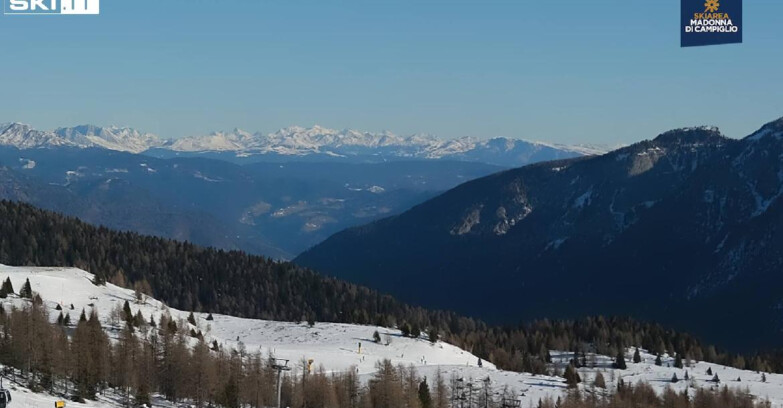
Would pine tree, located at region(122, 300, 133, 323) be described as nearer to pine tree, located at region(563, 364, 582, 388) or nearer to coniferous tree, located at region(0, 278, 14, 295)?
coniferous tree, located at region(0, 278, 14, 295)

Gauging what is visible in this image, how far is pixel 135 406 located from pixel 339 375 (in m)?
53.3

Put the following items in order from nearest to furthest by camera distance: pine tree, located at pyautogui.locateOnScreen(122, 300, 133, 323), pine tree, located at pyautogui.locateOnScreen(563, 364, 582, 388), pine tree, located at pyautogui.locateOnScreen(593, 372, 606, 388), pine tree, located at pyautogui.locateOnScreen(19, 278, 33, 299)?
pine tree, located at pyautogui.locateOnScreen(563, 364, 582, 388) < pine tree, located at pyautogui.locateOnScreen(122, 300, 133, 323) < pine tree, located at pyautogui.locateOnScreen(593, 372, 606, 388) < pine tree, located at pyautogui.locateOnScreen(19, 278, 33, 299)

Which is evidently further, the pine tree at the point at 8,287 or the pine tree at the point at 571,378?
the pine tree at the point at 8,287

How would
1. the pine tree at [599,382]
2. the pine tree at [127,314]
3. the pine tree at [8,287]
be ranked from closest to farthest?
the pine tree at [127,314]
the pine tree at [599,382]
the pine tree at [8,287]

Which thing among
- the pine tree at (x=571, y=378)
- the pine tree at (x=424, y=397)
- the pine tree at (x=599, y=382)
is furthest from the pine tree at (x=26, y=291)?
the pine tree at (x=599, y=382)

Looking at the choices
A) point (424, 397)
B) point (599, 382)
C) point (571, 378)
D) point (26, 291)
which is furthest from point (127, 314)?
point (599, 382)

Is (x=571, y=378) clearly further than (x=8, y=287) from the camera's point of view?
No

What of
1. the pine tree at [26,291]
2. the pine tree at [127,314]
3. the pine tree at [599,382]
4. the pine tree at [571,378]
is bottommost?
the pine tree at [599,382]

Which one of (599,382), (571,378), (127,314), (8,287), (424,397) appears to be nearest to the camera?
(424,397)

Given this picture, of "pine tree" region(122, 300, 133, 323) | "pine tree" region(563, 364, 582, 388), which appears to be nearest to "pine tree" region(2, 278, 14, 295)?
"pine tree" region(122, 300, 133, 323)

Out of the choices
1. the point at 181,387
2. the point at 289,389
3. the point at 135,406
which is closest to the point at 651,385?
the point at 289,389

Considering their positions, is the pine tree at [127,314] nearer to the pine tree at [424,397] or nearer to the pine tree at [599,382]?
the pine tree at [424,397]

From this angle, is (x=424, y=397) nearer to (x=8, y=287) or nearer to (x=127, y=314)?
(x=127, y=314)

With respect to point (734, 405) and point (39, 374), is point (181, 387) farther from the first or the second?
point (734, 405)
